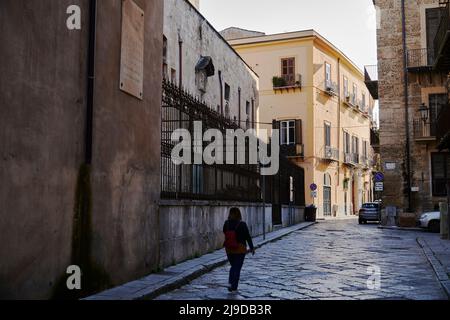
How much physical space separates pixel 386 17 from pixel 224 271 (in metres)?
20.4

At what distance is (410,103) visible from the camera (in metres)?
25.9

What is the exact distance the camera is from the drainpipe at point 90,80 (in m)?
7.00

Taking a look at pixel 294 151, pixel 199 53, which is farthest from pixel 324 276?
pixel 294 151

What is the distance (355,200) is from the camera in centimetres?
4509

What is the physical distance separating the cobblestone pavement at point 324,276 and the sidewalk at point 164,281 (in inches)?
Result: 5.5

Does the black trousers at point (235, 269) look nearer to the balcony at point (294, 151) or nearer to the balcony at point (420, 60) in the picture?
the balcony at point (420, 60)

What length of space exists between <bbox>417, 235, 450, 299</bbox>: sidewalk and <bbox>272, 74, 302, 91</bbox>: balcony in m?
21.1

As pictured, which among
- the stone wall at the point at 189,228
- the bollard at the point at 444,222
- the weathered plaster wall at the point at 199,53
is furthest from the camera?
the weathered plaster wall at the point at 199,53

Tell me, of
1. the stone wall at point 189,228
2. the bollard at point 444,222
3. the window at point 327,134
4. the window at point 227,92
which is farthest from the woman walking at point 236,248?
the window at point 327,134

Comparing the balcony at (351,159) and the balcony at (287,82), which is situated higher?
the balcony at (287,82)

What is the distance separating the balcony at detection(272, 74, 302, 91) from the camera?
119ft

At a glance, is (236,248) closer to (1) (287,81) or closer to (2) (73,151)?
(2) (73,151)
